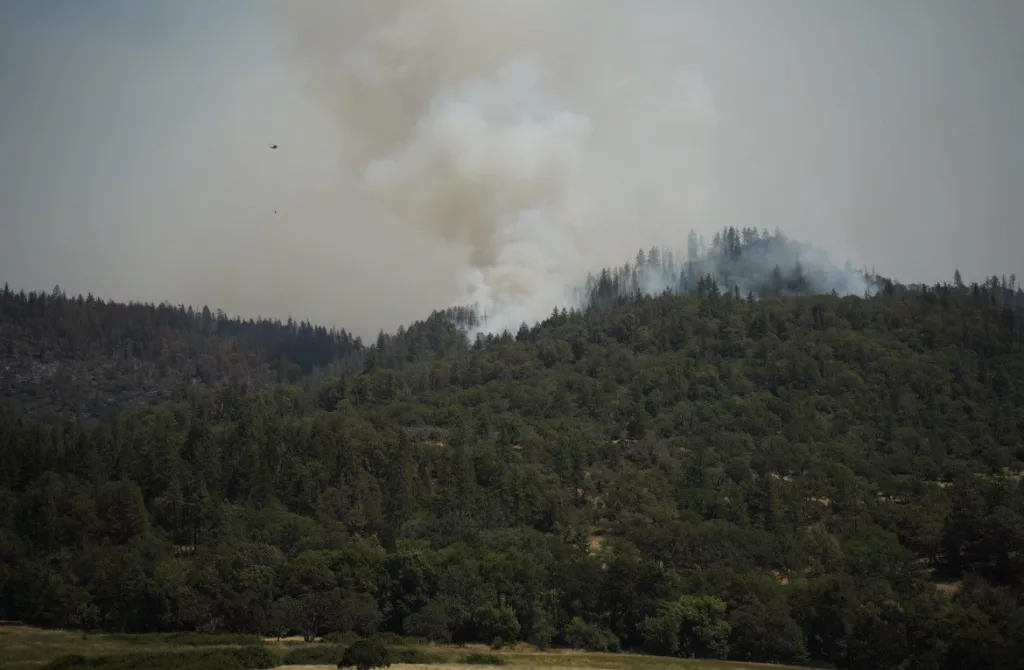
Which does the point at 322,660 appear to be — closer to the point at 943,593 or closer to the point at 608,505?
the point at 943,593

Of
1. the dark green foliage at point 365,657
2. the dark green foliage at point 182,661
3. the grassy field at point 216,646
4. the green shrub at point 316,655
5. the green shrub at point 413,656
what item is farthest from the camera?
the green shrub at point 413,656

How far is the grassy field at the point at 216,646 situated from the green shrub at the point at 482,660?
0.54 m

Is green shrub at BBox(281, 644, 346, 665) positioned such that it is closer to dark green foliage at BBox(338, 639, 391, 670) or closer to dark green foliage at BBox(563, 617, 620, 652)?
dark green foliage at BBox(338, 639, 391, 670)

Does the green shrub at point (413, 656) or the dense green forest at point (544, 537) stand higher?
the dense green forest at point (544, 537)

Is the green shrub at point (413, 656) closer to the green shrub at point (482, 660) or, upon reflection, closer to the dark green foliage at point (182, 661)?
the green shrub at point (482, 660)

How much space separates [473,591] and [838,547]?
52019mm

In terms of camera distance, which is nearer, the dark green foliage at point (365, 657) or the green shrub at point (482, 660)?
the dark green foliage at point (365, 657)

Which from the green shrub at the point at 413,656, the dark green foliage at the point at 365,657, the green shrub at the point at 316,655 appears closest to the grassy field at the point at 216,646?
the green shrub at the point at 413,656

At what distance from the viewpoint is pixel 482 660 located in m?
Answer: 92.9

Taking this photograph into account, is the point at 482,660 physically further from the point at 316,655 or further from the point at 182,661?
the point at 182,661

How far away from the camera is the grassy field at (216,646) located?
284 feet

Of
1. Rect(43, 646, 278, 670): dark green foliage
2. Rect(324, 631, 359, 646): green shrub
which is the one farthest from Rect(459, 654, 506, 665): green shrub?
Rect(43, 646, 278, 670): dark green foliage

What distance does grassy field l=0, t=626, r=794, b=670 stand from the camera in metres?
86.7

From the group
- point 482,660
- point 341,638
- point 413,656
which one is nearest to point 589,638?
point 482,660
